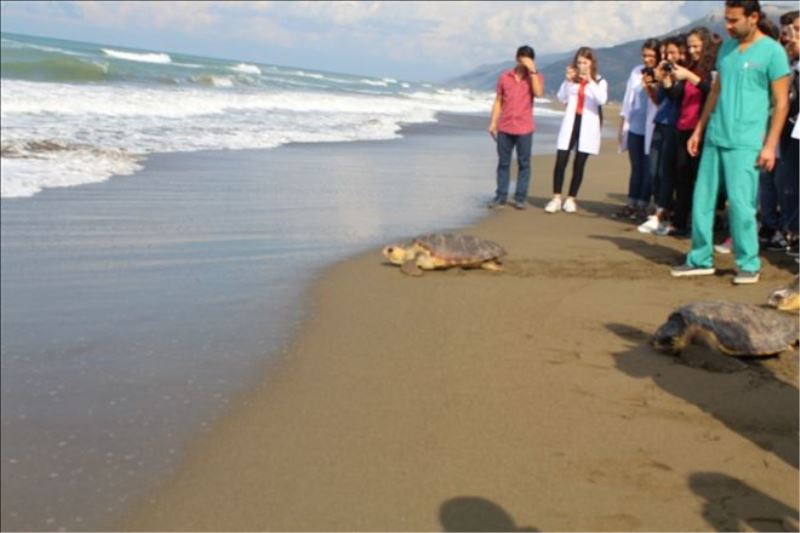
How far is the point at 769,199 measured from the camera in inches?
237

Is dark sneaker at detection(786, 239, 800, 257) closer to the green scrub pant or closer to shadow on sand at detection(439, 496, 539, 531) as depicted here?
the green scrub pant

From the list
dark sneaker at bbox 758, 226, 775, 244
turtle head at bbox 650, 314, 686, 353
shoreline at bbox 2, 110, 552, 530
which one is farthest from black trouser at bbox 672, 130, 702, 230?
turtle head at bbox 650, 314, 686, 353

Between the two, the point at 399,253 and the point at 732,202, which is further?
the point at 399,253

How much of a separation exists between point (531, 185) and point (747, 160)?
18.0ft

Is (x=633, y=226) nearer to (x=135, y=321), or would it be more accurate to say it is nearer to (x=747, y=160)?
(x=747, y=160)

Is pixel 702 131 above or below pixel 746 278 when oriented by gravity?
above

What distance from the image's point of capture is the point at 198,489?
2486 mm

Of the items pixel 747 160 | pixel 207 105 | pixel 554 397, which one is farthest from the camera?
pixel 207 105

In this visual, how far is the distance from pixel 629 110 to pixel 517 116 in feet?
3.51

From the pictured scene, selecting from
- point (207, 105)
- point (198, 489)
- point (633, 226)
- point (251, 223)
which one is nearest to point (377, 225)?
point (251, 223)

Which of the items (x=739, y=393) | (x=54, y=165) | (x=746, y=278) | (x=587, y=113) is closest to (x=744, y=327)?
(x=739, y=393)

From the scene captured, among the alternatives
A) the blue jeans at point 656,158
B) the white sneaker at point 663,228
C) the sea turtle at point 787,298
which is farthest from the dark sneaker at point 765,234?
the sea turtle at point 787,298

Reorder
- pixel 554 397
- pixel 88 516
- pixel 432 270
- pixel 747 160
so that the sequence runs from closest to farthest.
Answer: pixel 88 516 → pixel 554 397 → pixel 747 160 → pixel 432 270

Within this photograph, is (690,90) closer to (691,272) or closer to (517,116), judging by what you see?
(691,272)
